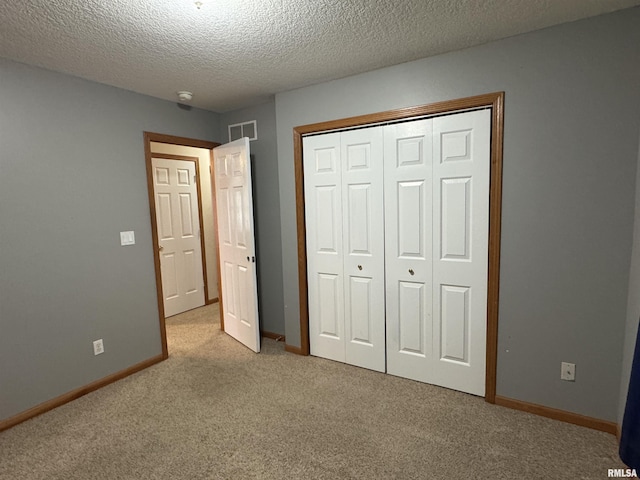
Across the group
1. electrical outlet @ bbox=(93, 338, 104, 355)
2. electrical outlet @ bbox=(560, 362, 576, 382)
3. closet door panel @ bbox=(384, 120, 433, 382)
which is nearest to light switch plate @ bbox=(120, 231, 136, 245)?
electrical outlet @ bbox=(93, 338, 104, 355)

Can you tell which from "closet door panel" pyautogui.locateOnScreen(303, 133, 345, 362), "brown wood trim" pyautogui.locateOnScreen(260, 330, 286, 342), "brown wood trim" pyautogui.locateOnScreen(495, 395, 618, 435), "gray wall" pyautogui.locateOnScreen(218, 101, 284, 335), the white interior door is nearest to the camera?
"brown wood trim" pyautogui.locateOnScreen(495, 395, 618, 435)

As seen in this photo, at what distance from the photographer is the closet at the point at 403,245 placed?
2307mm

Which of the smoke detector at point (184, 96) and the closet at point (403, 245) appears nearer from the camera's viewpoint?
the closet at point (403, 245)

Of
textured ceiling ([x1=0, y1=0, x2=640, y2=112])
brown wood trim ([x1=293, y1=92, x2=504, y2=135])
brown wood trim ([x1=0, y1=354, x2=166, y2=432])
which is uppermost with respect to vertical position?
textured ceiling ([x1=0, y1=0, x2=640, y2=112])

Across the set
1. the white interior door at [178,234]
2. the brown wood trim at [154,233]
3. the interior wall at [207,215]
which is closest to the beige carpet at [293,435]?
the brown wood trim at [154,233]

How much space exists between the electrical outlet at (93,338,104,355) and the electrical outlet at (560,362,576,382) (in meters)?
3.29

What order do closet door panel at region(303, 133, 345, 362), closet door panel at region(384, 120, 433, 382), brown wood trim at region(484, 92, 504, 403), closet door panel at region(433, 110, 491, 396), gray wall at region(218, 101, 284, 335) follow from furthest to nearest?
gray wall at region(218, 101, 284, 335) → closet door panel at region(303, 133, 345, 362) → closet door panel at region(384, 120, 433, 382) → closet door panel at region(433, 110, 491, 396) → brown wood trim at region(484, 92, 504, 403)

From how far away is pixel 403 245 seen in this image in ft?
8.39

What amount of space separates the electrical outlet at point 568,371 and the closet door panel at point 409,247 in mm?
798

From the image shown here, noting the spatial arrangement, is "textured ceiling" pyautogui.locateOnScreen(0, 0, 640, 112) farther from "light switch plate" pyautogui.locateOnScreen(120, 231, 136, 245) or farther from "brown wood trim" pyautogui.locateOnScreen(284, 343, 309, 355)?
"brown wood trim" pyautogui.locateOnScreen(284, 343, 309, 355)

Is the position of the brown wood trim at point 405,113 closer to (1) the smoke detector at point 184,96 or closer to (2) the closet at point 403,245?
(2) the closet at point 403,245

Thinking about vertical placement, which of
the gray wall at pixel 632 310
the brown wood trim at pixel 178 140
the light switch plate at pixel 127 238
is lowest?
the gray wall at pixel 632 310

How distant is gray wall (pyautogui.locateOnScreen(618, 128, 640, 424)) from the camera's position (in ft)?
5.74

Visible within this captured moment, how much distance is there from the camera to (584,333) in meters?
2.03
